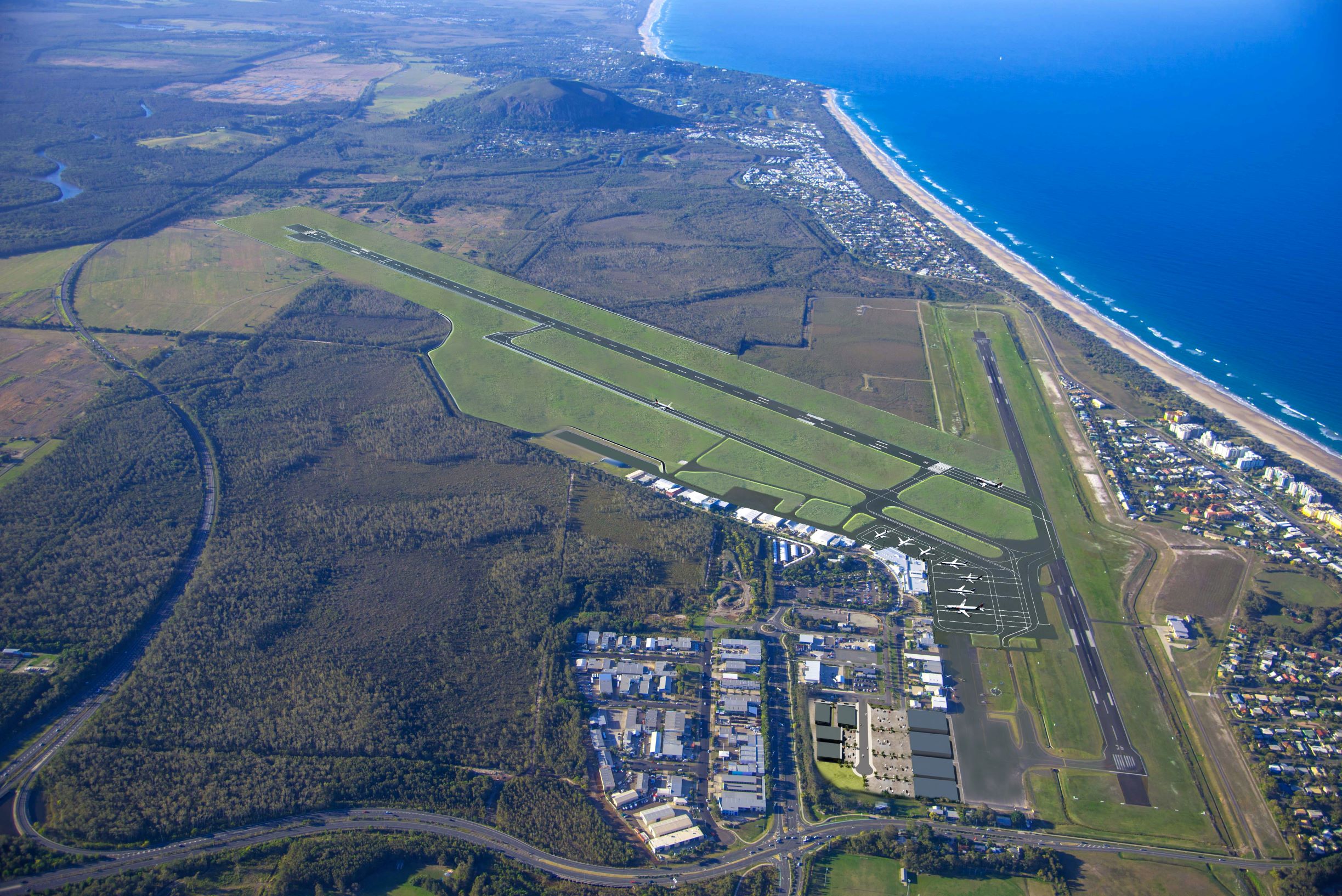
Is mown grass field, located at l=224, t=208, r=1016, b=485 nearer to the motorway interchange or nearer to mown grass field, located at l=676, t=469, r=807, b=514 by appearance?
the motorway interchange

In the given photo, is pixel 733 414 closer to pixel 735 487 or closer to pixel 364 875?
pixel 735 487

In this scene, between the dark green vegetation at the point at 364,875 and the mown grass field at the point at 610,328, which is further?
the mown grass field at the point at 610,328

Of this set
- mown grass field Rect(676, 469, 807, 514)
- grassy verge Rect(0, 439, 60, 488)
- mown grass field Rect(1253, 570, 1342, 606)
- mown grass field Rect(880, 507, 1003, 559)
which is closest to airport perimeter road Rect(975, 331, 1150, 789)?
mown grass field Rect(880, 507, 1003, 559)

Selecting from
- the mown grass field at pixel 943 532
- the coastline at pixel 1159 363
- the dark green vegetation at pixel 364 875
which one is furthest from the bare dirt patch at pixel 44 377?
the coastline at pixel 1159 363

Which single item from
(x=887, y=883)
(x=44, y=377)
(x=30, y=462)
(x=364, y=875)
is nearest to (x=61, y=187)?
(x=44, y=377)

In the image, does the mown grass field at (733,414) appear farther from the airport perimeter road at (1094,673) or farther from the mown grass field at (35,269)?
the mown grass field at (35,269)
